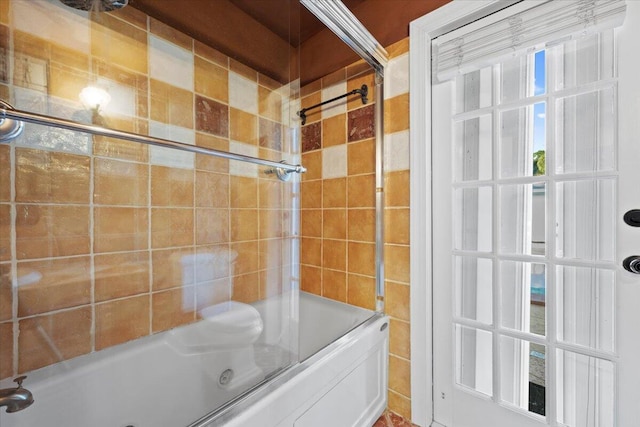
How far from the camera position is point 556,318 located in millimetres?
930

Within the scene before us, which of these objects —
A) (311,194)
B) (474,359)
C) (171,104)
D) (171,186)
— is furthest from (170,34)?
(474,359)

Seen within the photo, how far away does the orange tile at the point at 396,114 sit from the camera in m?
1.25

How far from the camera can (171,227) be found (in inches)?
47.6

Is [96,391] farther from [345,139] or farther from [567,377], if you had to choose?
[567,377]

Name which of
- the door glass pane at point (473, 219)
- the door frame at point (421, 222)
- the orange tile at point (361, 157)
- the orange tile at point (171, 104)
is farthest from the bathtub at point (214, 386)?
the orange tile at point (171, 104)

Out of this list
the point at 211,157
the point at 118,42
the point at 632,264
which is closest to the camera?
the point at 632,264

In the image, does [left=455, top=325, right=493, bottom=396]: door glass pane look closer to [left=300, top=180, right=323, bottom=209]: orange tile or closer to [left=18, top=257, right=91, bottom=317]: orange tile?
[left=300, top=180, right=323, bottom=209]: orange tile

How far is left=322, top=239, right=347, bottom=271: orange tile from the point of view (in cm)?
153

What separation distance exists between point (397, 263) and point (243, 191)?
34.4 inches

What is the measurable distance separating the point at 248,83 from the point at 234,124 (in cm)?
26

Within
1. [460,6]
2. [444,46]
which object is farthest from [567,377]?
[460,6]

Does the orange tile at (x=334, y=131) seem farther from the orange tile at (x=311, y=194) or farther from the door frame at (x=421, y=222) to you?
the door frame at (x=421, y=222)

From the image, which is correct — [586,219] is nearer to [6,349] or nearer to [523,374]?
[523,374]

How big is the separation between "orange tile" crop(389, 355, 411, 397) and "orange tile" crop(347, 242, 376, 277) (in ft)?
1.37
